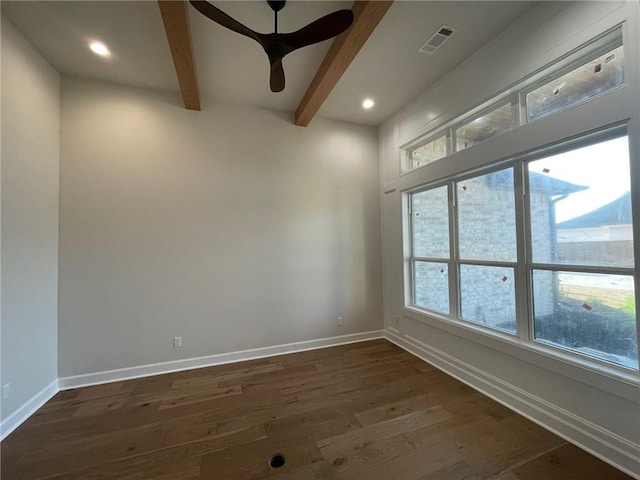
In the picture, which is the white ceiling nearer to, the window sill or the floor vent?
the window sill

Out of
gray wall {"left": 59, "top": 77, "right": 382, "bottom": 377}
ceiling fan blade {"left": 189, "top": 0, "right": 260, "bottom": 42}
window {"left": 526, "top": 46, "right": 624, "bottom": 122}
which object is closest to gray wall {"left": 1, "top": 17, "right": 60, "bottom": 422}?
gray wall {"left": 59, "top": 77, "right": 382, "bottom": 377}

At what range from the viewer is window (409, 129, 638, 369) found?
178 cm

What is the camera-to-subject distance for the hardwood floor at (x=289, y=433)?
166 cm

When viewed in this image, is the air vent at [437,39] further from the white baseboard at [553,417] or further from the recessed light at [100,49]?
the white baseboard at [553,417]

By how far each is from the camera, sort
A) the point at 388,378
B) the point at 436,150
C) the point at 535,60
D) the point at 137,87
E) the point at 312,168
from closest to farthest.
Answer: the point at 535,60 → the point at 388,378 → the point at 137,87 → the point at 436,150 → the point at 312,168

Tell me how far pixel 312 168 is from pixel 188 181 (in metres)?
1.63

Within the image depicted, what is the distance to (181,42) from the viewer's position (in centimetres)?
216

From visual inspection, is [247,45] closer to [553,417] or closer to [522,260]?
[522,260]

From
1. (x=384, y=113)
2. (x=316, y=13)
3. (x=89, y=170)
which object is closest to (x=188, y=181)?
(x=89, y=170)

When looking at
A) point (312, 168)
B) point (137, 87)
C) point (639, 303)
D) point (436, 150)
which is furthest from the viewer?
point (312, 168)

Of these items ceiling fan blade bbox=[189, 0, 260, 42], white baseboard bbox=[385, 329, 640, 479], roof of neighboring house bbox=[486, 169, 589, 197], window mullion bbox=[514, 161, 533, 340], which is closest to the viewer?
ceiling fan blade bbox=[189, 0, 260, 42]

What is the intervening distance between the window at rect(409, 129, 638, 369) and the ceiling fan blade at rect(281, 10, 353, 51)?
1870 mm

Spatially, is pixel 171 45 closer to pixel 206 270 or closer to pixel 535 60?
pixel 206 270

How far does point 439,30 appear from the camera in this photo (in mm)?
2293
